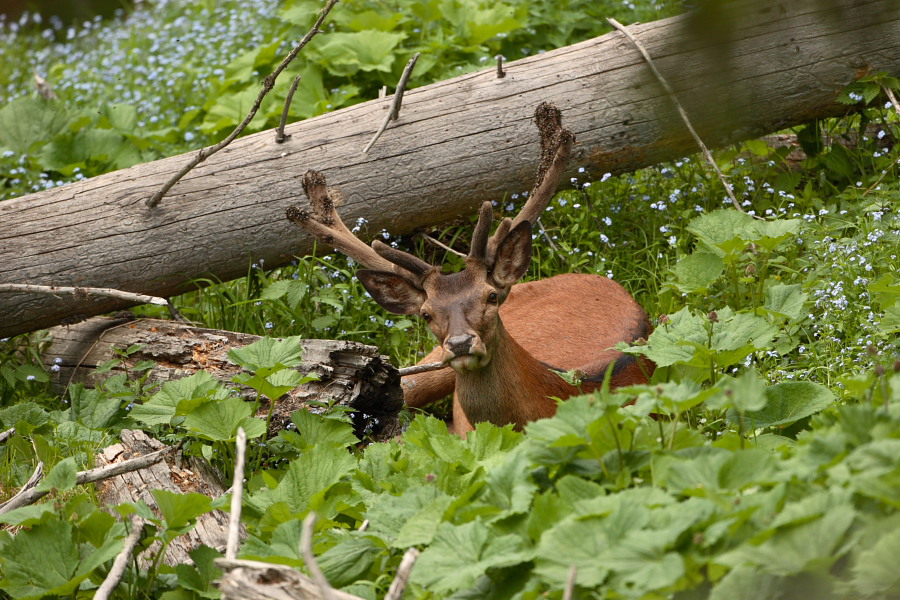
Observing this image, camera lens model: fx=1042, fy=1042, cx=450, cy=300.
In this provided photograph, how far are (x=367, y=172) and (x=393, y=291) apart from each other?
114 centimetres

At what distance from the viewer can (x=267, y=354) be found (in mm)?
4145

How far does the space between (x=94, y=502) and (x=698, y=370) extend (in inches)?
91.5

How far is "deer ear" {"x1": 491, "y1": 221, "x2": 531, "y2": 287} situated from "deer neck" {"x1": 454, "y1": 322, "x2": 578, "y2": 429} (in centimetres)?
25

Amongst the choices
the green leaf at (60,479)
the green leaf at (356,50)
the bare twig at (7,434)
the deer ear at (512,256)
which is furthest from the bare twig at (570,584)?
the green leaf at (356,50)

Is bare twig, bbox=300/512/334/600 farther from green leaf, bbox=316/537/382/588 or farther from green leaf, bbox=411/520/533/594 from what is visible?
green leaf, bbox=316/537/382/588

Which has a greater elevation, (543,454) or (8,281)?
(543,454)

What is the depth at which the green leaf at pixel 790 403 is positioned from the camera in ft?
11.7

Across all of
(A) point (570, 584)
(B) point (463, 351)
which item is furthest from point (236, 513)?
(B) point (463, 351)

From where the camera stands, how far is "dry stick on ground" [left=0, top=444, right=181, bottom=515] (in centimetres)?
341

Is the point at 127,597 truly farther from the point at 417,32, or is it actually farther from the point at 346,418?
the point at 417,32

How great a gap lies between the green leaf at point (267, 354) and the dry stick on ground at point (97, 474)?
468 millimetres

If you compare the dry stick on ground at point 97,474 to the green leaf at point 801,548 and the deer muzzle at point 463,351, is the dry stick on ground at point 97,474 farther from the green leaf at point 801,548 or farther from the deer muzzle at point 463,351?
the green leaf at point 801,548

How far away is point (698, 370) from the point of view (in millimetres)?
3863

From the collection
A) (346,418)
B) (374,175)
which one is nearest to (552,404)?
(346,418)
